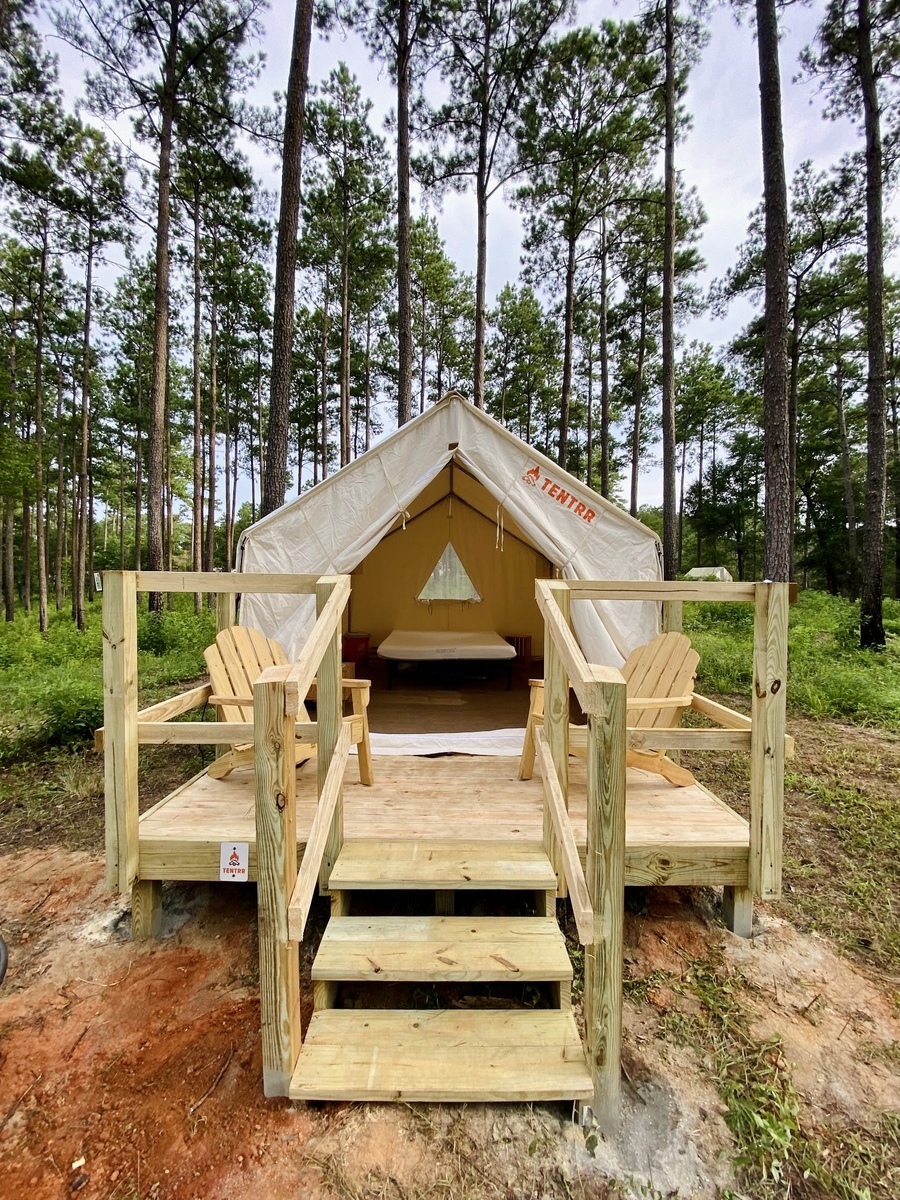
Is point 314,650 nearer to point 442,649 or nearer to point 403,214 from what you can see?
point 442,649

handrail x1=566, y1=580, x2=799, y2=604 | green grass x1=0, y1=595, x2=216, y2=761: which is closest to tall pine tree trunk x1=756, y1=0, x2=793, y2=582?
handrail x1=566, y1=580, x2=799, y2=604

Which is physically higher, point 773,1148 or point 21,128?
point 21,128

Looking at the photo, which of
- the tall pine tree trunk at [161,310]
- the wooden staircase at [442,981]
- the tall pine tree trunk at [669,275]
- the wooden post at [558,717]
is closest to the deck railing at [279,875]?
the wooden staircase at [442,981]

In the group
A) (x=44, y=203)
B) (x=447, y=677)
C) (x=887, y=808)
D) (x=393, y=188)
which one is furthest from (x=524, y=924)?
(x=44, y=203)

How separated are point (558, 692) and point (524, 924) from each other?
888 mm

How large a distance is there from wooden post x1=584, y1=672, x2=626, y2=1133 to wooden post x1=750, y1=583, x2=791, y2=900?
945mm

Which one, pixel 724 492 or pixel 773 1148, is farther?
pixel 724 492

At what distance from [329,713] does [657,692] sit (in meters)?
1.87

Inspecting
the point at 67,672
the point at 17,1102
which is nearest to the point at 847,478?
the point at 67,672

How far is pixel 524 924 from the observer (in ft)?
6.27

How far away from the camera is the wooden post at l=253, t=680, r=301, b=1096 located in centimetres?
143

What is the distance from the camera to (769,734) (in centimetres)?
203

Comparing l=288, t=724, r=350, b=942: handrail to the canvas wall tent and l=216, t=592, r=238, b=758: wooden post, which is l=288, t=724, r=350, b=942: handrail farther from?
l=216, t=592, r=238, b=758: wooden post

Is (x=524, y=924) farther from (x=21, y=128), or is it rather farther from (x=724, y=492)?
(x=724, y=492)
